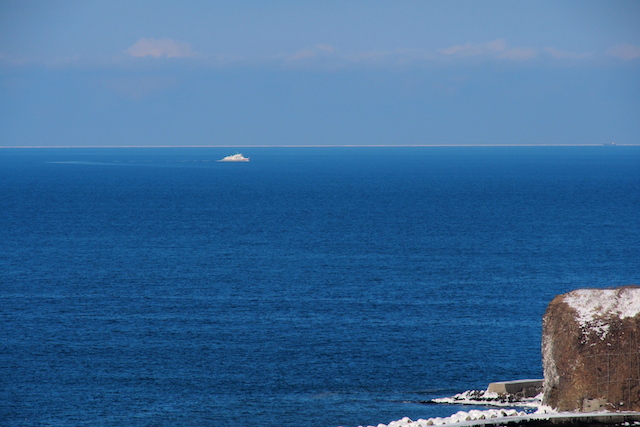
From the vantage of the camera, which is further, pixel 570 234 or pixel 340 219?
pixel 340 219

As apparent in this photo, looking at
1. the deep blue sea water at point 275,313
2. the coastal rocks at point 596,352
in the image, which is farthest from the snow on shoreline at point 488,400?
the coastal rocks at point 596,352

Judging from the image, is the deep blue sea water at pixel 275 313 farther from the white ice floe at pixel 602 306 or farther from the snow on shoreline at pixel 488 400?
the white ice floe at pixel 602 306

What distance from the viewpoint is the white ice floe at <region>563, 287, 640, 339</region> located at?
127 ft

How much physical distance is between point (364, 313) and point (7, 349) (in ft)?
97.8

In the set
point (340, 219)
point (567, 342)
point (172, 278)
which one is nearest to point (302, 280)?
Result: point (172, 278)

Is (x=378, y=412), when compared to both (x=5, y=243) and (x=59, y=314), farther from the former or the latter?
(x=5, y=243)

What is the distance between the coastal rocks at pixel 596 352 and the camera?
3803 centimetres

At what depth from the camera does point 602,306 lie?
38969 mm

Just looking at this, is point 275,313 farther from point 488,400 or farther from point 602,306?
point 602,306

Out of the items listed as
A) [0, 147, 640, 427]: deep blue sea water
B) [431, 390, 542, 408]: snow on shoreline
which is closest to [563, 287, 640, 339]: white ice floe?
[431, 390, 542, 408]: snow on shoreline

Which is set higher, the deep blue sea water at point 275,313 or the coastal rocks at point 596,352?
the coastal rocks at point 596,352

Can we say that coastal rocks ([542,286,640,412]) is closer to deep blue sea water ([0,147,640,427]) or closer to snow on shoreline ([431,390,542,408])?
snow on shoreline ([431,390,542,408])

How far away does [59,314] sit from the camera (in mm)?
73188

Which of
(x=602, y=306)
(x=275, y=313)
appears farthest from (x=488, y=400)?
(x=275, y=313)
